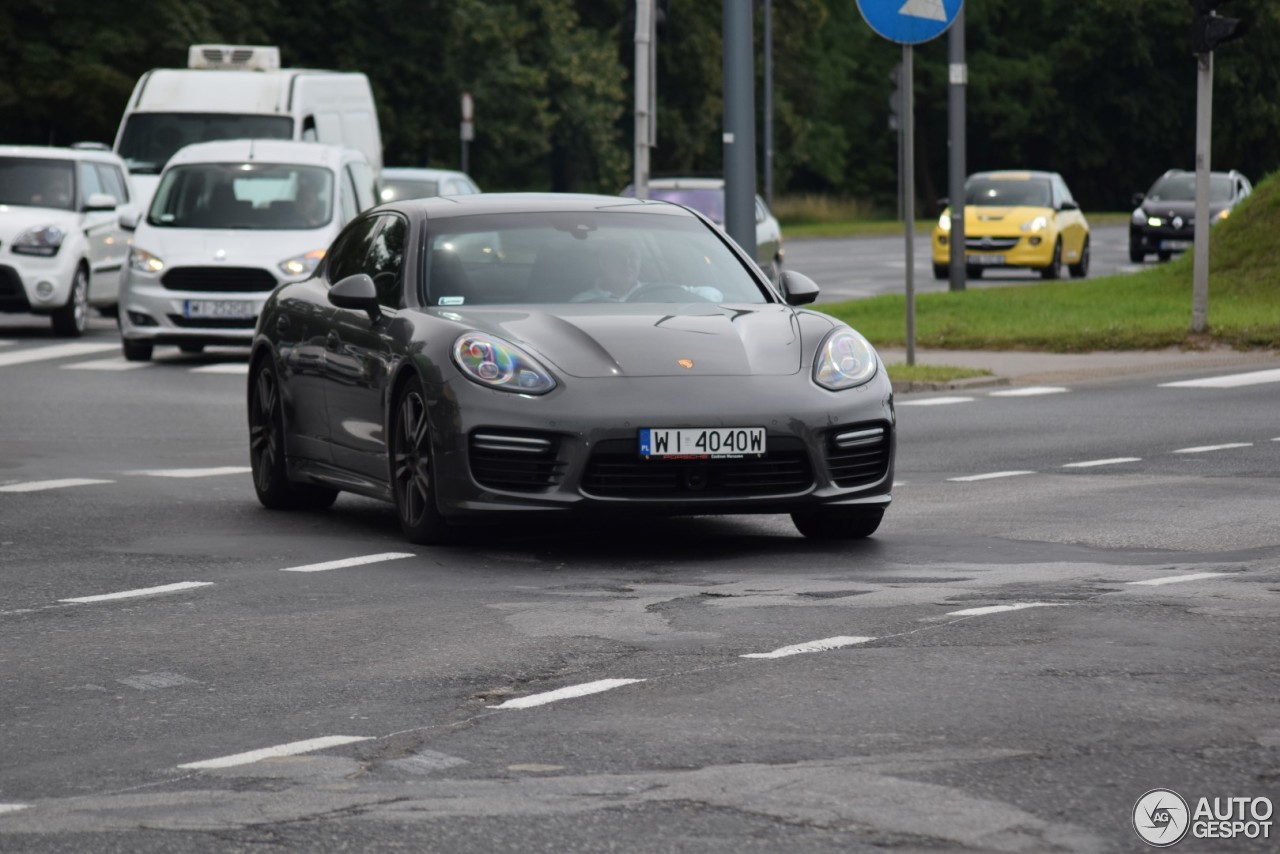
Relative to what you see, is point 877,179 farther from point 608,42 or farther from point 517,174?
point 608,42

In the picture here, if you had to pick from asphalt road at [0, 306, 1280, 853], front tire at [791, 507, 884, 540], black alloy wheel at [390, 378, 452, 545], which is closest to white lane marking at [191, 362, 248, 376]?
asphalt road at [0, 306, 1280, 853]

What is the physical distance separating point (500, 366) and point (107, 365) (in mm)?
12848

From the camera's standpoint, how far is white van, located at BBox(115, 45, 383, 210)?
29.3 meters

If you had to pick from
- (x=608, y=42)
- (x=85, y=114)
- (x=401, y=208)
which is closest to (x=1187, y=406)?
(x=401, y=208)

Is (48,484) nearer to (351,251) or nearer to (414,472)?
(351,251)

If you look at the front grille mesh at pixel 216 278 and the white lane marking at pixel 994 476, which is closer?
the white lane marking at pixel 994 476

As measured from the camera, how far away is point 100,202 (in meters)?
25.1

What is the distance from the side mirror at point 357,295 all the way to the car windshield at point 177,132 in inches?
729

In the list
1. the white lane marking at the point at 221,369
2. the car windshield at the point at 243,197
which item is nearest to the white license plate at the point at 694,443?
the white lane marking at the point at 221,369

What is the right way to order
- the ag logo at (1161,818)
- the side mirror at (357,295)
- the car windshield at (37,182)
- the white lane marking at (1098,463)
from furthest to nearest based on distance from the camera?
the car windshield at (37,182)
the white lane marking at (1098,463)
the side mirror at (357,295)
the ag logo at (1161,818)

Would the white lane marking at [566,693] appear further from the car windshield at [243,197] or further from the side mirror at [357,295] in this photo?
the car windshield at [243,197]

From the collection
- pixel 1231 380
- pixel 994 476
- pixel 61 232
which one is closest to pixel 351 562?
pixel 994 476

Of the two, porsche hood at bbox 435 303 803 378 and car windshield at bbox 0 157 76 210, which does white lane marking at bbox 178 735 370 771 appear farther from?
car windshield at bbox 0 157 76 210

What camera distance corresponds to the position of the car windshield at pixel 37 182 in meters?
26.1
